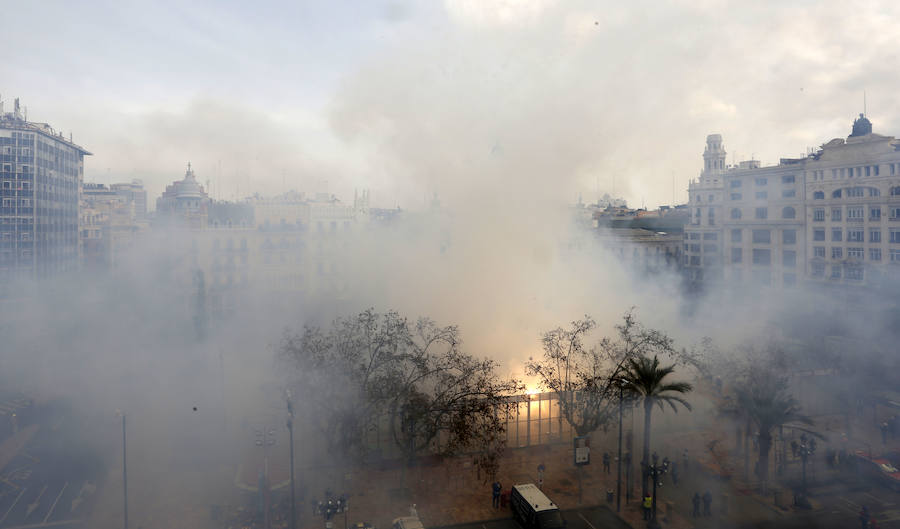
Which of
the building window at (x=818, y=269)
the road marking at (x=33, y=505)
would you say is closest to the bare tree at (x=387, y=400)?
the road marking at (x=33, y=505)

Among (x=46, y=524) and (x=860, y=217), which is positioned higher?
(x=860, y=217)

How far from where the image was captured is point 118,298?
4119 cm

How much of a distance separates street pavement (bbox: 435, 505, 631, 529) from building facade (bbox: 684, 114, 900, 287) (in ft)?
103

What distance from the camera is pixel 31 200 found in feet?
137

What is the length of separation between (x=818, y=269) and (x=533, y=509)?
36868 millimetres

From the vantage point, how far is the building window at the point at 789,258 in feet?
144

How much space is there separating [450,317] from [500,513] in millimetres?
15114

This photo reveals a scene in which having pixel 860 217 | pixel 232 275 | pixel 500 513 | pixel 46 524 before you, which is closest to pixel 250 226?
pixel 232 275

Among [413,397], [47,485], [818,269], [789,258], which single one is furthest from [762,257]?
[47,485]

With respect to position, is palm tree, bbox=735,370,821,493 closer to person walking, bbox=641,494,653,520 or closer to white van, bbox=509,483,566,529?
person walking, bbox=641,494,653,520

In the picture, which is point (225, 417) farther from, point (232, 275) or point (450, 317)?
point (232, 275)

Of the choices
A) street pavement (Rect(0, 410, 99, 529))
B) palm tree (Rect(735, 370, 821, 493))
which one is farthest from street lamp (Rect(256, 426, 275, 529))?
palm tree (Rect(735, 370, 821, 493))

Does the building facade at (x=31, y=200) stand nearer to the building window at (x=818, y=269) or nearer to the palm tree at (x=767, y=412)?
the palm tree at (x=767, y=412)

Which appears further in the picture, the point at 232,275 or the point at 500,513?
the point at 232,275
